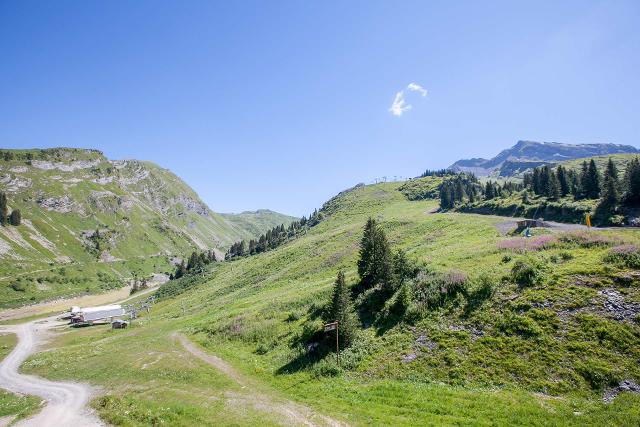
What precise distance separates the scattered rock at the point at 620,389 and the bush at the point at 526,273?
10975 mm

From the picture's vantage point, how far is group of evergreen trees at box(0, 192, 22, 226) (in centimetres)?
17688

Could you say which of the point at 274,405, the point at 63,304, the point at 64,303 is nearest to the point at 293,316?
the point at 274,405

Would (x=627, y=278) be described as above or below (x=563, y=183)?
below

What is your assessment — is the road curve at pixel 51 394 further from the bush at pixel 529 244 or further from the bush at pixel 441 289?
the bush at pixel 529 244

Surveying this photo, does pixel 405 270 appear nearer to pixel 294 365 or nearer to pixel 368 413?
pixel 294 365

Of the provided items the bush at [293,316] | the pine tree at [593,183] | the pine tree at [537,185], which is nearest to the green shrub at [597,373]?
the bush at [293,316]

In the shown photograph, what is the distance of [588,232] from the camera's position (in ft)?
124

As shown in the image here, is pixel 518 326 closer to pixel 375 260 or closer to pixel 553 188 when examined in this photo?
pixel 375 260

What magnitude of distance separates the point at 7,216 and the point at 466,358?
9407 inches

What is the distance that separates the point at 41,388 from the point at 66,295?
13451 centimetres

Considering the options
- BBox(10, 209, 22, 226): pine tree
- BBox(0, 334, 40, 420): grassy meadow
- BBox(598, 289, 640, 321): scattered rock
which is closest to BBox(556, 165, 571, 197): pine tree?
BBox(598, 289, 640, 321): scattered rock

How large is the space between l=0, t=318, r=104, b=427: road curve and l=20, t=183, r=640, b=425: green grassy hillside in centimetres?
171

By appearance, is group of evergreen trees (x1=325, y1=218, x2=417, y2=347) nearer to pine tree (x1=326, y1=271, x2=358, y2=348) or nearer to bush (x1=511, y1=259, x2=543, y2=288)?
pine tree (x1=326, y1=271, x2=358, y2=348)

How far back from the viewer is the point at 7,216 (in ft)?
592
